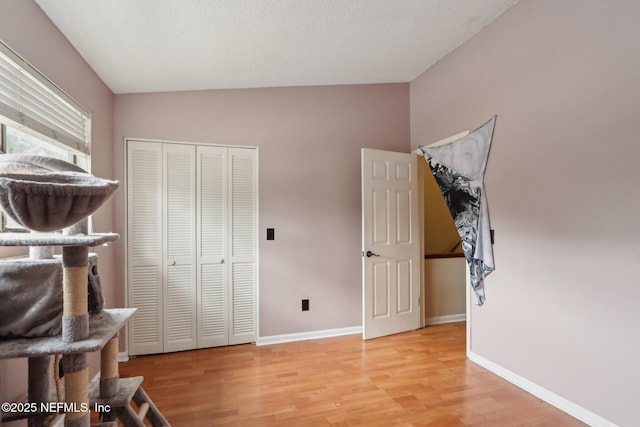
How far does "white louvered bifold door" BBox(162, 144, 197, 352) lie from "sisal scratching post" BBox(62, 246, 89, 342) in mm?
1856

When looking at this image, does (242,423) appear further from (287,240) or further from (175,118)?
(175,118)

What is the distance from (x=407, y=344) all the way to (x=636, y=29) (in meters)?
2.73

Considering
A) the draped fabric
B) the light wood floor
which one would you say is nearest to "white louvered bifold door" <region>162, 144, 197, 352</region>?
the light wood floor

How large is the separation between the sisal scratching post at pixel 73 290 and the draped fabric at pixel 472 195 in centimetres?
257

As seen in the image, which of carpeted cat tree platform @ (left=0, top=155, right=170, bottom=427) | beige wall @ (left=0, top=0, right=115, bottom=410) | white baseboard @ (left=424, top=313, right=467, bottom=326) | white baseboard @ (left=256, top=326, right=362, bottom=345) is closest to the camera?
carpeted cat tree platform @ (left=0, top=155, right=170, bottom=427)

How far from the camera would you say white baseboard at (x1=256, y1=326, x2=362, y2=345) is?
302 centimetres

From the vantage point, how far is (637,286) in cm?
162

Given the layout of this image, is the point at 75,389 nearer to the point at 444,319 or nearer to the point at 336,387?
the point at 336,387

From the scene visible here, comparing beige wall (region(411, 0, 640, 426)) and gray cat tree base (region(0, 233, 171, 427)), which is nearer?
gray cat tree base (region(0, 233, 171, 427))

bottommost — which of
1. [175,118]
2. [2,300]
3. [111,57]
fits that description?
[2,300]

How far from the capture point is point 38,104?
1.69 m

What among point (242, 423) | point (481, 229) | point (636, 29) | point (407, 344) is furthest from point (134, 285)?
point (636, 29)

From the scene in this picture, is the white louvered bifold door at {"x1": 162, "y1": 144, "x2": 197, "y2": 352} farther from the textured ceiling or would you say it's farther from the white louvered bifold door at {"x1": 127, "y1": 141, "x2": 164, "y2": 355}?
the textured ceiling

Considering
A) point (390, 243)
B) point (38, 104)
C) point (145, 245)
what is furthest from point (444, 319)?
point (38, 104)
